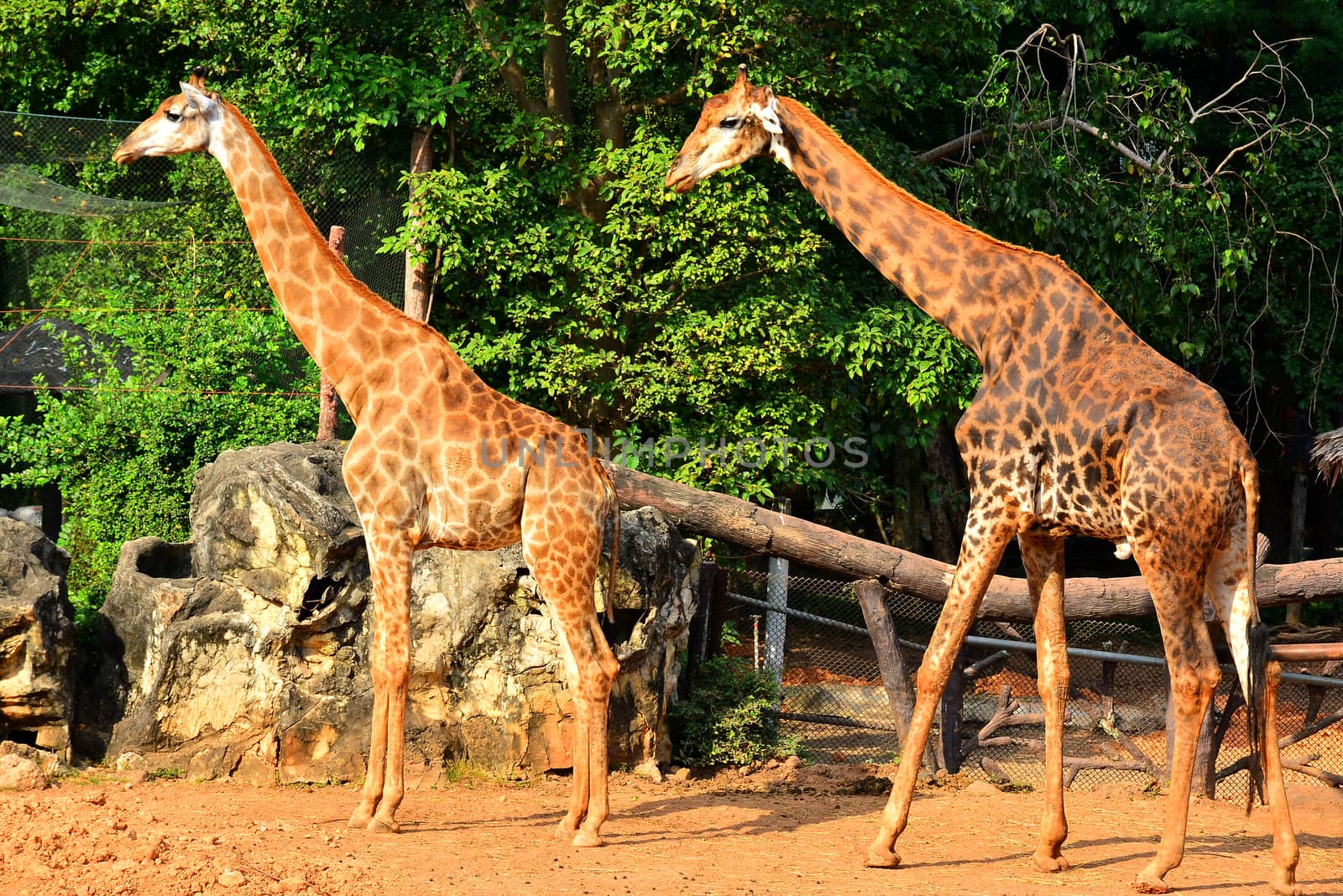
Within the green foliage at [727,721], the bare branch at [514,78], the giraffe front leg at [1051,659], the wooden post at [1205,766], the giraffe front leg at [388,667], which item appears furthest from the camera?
the bare branch at [514,78]

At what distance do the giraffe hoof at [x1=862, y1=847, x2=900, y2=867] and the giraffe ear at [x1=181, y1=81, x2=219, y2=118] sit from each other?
18.1 feet

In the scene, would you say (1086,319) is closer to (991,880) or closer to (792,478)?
(991,880)

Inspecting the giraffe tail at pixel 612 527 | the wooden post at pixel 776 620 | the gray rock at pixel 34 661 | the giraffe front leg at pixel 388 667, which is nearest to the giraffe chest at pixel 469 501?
the giraffe front leg at pixel 388 667

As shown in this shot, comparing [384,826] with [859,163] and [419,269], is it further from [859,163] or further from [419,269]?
[419,269]

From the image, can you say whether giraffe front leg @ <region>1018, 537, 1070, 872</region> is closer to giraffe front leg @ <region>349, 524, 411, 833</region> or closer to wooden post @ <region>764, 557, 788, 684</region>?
giraffe front leg @ <region>349, 524, 411, 833</region>

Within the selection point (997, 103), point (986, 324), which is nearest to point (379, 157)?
point (997, 103)

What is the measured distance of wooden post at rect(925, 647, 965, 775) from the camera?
9.16m

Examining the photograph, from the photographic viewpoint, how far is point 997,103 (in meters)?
12.7

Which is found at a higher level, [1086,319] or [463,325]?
[463,325]

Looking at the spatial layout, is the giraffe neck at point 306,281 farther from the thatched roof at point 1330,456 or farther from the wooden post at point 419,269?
the thatched roof at point 1330,456

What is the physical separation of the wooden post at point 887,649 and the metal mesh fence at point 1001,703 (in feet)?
0.56

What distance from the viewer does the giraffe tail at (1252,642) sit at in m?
6.11

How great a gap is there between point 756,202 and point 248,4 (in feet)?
18.0

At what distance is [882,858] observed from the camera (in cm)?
648
